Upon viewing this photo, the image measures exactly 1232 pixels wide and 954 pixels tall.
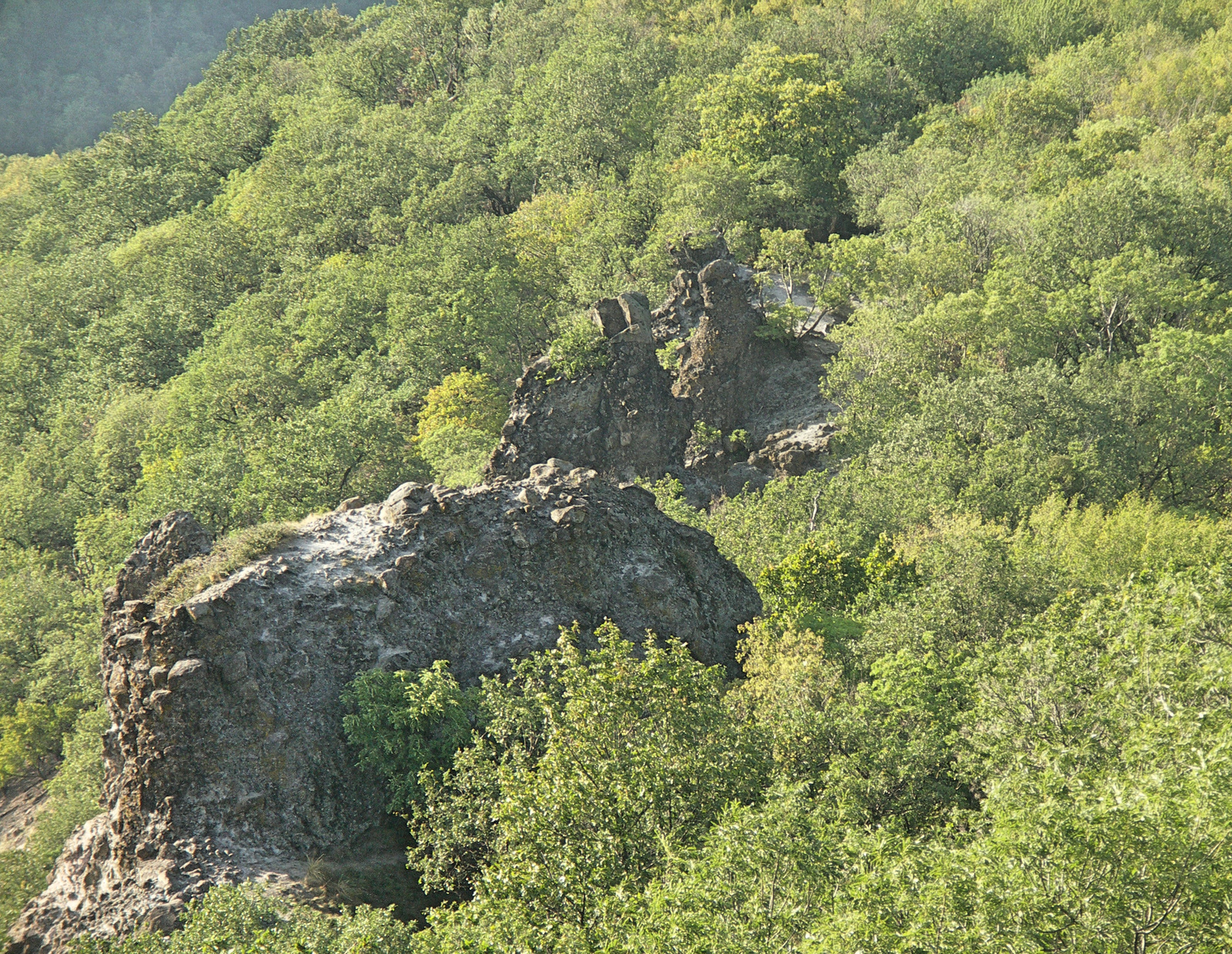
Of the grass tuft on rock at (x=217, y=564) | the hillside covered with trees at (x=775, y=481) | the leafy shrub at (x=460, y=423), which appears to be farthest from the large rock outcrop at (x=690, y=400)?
the grass tuft on rock at (x=217, y=564)

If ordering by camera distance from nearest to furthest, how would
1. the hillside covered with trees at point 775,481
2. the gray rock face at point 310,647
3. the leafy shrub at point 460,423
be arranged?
the hillside covered with trees at point 775,481
the gray rock face at point 310,647
the leafy shrub at point 460,423

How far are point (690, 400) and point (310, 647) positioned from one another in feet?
104

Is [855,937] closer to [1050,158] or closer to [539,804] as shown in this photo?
[539,804]

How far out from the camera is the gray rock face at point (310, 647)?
27.0m

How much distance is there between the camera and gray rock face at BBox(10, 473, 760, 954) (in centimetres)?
2695

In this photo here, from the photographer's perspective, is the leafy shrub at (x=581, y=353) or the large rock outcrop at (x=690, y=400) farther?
the leafy shrub at (x=581, y=353)

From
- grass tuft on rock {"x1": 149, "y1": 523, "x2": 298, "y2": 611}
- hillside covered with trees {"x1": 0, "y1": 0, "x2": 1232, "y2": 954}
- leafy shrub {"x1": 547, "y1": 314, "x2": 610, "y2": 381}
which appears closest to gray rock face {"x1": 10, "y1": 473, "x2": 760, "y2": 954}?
grass tuft on rock {"x1": 149, "y1": 523, "x2": 298, "y2": 611}

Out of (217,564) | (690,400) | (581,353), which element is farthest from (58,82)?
(217,564)

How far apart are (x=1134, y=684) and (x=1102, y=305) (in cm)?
3752

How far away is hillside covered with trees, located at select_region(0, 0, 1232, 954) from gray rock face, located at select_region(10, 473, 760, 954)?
1.72m

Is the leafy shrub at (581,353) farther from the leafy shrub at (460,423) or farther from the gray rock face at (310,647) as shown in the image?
the gray rock face at (310,647)

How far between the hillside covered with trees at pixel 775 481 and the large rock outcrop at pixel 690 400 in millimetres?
2987

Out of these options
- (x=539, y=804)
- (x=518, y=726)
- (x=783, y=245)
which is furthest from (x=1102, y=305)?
(x=539, y=804)

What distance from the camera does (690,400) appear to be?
56.5 meters
